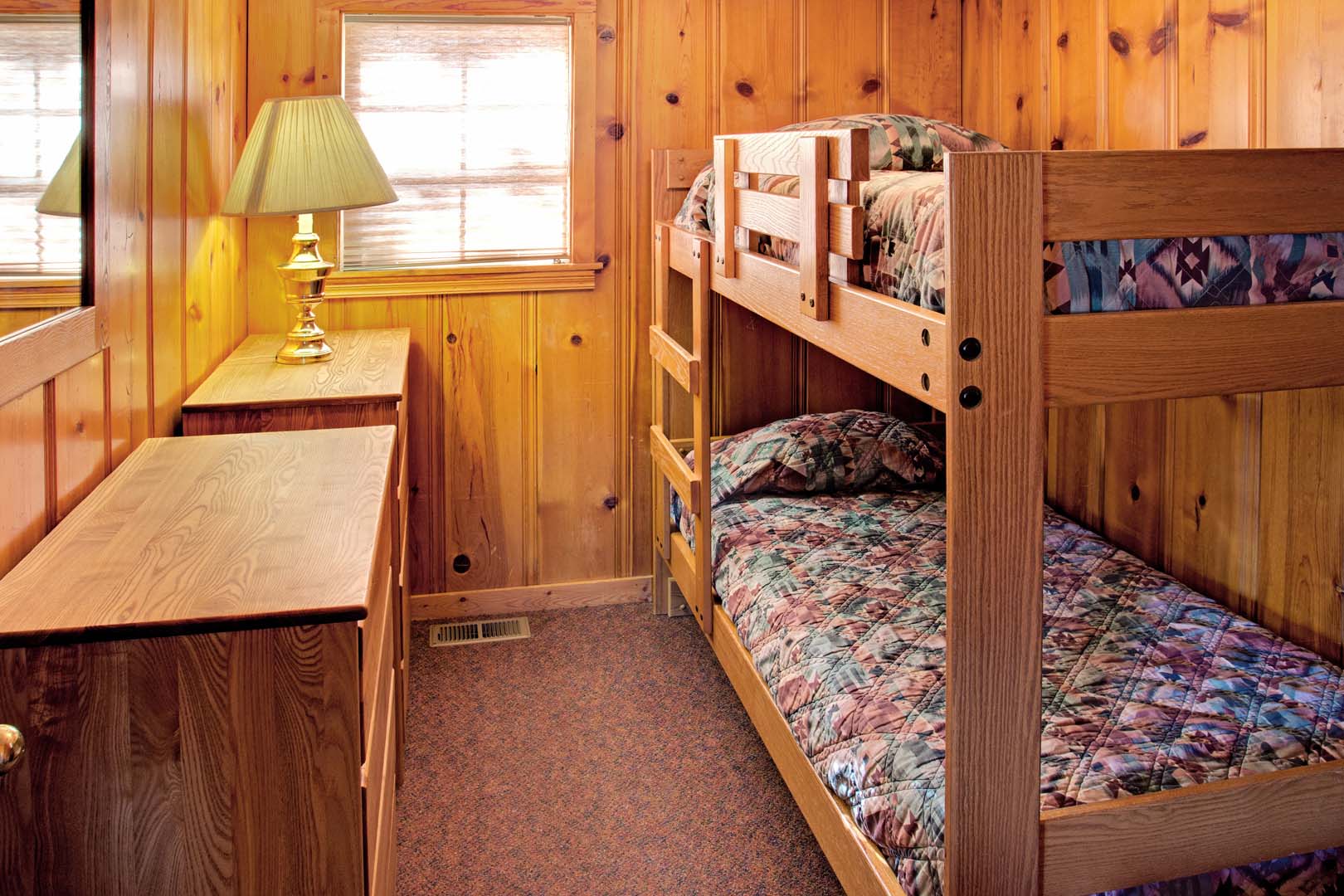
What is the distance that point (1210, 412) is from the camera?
2.26 meters

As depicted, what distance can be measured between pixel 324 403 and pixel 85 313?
706 millimetres

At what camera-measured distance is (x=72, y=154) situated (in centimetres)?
155

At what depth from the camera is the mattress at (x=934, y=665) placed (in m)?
1.47

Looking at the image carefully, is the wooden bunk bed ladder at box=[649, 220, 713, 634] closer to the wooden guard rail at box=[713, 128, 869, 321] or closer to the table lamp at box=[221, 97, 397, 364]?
the wooden guard rail at box=[713, 128, 869, 321]

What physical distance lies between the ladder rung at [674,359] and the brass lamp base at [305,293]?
0.81 metres

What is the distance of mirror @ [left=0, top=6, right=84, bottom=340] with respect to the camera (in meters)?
1.31

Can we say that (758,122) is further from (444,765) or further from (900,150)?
(444,765)

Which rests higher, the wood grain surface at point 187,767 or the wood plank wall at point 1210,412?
the wood plank wall at point 1210,412

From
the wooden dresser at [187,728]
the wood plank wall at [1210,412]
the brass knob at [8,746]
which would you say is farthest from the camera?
the wood plank wall at [1210,412]

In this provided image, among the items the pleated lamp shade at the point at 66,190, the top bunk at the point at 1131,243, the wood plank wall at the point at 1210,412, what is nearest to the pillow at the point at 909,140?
the wood plank wall at the point at 1210,412

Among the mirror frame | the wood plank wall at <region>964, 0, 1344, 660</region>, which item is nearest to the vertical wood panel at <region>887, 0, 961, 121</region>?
the wood plank wall at <region>964, 0, 1344, 660</region>

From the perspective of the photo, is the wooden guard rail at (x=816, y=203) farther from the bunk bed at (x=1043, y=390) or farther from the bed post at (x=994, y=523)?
the bed post at (x=994, y=523)

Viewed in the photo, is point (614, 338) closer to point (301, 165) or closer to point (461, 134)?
point (461, 134)

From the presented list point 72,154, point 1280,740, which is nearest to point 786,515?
point 1280,740
